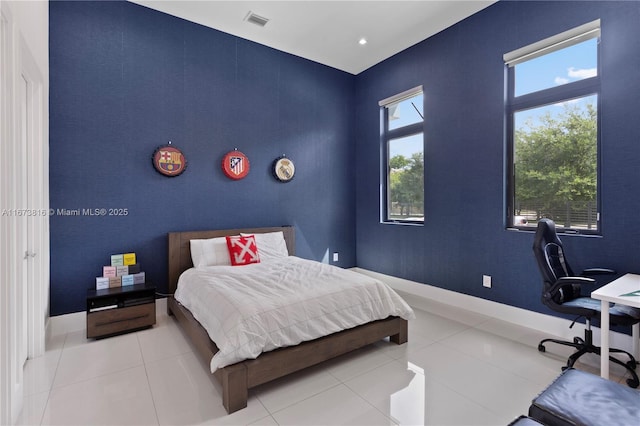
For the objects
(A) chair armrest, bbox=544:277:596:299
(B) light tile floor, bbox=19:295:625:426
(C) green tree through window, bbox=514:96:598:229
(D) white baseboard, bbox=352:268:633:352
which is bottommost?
(B) light tile floor, bbox=19:295:625:426

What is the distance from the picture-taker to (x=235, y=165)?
3.98 meters

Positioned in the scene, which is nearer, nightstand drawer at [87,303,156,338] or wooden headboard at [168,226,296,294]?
nightstand drawer at [87,303,156,338]

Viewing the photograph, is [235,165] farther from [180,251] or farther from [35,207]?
[35,207]

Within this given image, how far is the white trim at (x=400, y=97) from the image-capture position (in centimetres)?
423

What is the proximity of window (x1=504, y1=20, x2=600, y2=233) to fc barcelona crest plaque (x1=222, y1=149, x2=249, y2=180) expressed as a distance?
316cm

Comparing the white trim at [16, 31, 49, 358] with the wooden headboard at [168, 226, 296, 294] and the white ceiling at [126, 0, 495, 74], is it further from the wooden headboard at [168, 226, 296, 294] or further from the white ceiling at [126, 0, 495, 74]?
the white ceiling at [126, 0, 495, 74]

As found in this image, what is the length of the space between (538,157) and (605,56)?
0.95 metres

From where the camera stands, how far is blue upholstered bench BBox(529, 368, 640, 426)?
3.53 feet

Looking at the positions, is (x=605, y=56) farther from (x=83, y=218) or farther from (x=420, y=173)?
(x=83, y=218)

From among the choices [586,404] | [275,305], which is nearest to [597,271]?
[586,404]

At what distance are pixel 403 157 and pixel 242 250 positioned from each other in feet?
8.91

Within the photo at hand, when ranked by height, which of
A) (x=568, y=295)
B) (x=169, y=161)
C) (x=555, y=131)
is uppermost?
(x=555, y=131)

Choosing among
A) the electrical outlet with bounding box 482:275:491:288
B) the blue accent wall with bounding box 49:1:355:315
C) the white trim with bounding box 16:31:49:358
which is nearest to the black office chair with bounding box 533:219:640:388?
the electrical outlet with bounding box 482:275:491:288

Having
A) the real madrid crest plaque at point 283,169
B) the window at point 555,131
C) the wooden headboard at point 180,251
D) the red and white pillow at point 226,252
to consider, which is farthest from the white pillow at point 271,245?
the window at point 555,131
